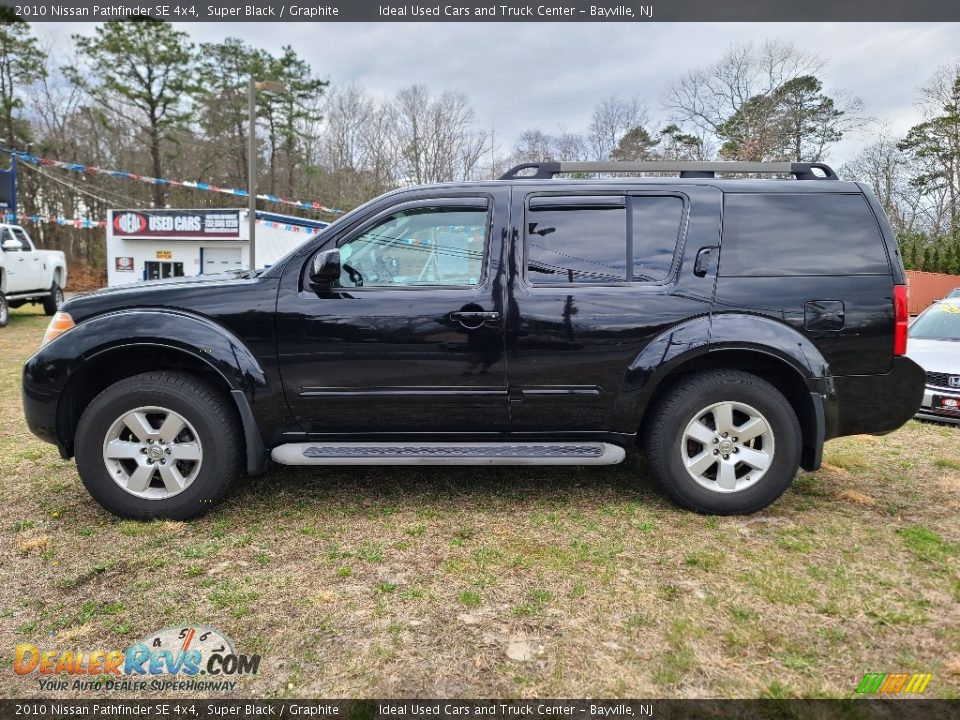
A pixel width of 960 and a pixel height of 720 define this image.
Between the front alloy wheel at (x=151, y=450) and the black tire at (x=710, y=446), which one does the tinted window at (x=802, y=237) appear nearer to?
the black tire at (x=710, y=446)

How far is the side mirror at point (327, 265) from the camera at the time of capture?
3232 mm

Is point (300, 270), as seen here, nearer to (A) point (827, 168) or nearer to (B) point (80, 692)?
(B) point (80, 692)

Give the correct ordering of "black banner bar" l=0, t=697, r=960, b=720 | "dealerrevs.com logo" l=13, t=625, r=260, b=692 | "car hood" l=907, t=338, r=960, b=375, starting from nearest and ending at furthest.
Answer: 1. "black banner bar" l=0, t=697, r=960, b=720
2. "dealerrevs.com logo" l=13, t=625, r=260, b=692
3. "car hood" l=907, t=338, r=960, b=375

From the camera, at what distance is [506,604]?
2547 mm

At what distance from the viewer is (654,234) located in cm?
346

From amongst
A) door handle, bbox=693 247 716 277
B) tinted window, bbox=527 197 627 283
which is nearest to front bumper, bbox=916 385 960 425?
door handle, bbox=693 247 716 277

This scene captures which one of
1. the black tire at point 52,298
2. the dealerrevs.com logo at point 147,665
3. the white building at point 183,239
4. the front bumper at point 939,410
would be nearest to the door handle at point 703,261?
the dealerrevs.com logo at point 147,665

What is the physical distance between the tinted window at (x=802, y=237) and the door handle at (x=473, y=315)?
129 centimetres

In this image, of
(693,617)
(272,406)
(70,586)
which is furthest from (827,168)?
(70,586)

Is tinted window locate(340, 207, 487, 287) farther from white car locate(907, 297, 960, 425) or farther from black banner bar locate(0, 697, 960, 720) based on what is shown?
white car locate(907, 297, 960, 425)

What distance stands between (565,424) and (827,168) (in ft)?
7.08

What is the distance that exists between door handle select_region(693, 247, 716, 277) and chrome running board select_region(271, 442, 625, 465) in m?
1.06

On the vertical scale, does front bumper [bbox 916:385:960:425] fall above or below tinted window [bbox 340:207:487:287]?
below

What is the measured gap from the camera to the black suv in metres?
3.30
